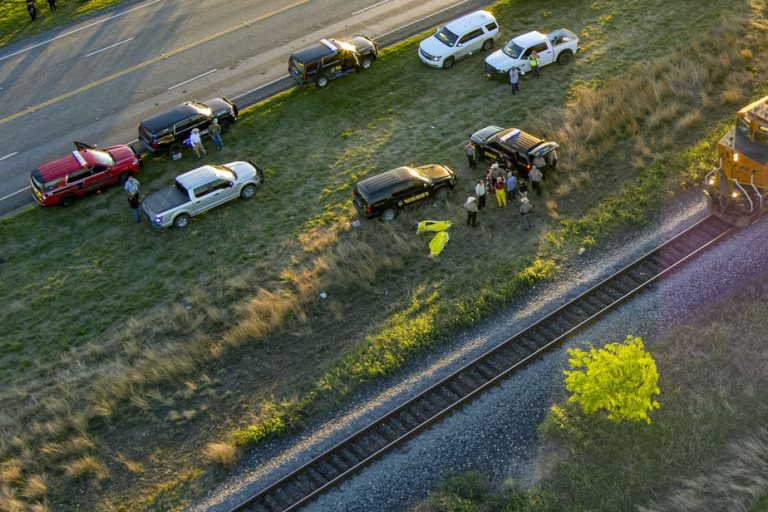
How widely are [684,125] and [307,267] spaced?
13664 mm

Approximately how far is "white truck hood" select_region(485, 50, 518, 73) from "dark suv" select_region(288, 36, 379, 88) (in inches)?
193

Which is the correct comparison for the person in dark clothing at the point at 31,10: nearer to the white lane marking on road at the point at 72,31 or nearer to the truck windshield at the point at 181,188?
the white lane marking on road at the point at 72,31

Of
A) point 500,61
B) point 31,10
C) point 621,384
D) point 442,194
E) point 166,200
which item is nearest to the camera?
point 621,384

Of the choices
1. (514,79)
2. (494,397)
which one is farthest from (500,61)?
(494,397)

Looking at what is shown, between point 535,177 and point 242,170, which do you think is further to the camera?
point 242,170

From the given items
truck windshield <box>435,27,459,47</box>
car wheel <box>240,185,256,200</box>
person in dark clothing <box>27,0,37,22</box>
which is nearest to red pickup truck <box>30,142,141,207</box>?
car wheel <box>240,185,256,200</box>

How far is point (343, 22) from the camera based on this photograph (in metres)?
36.6

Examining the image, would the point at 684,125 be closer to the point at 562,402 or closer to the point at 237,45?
the point at 562,402

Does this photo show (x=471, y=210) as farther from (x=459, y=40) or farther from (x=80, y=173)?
(x=80, y=173)

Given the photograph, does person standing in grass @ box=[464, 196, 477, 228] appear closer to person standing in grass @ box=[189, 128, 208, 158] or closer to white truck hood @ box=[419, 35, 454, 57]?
white truck hood @ box=[419, 35, 454, 57]

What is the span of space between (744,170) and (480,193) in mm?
7484

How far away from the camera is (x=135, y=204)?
2712 centimetres

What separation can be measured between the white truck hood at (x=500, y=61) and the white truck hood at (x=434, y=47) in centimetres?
182

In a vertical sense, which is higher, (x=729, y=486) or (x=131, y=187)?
(x=131, y=187)
